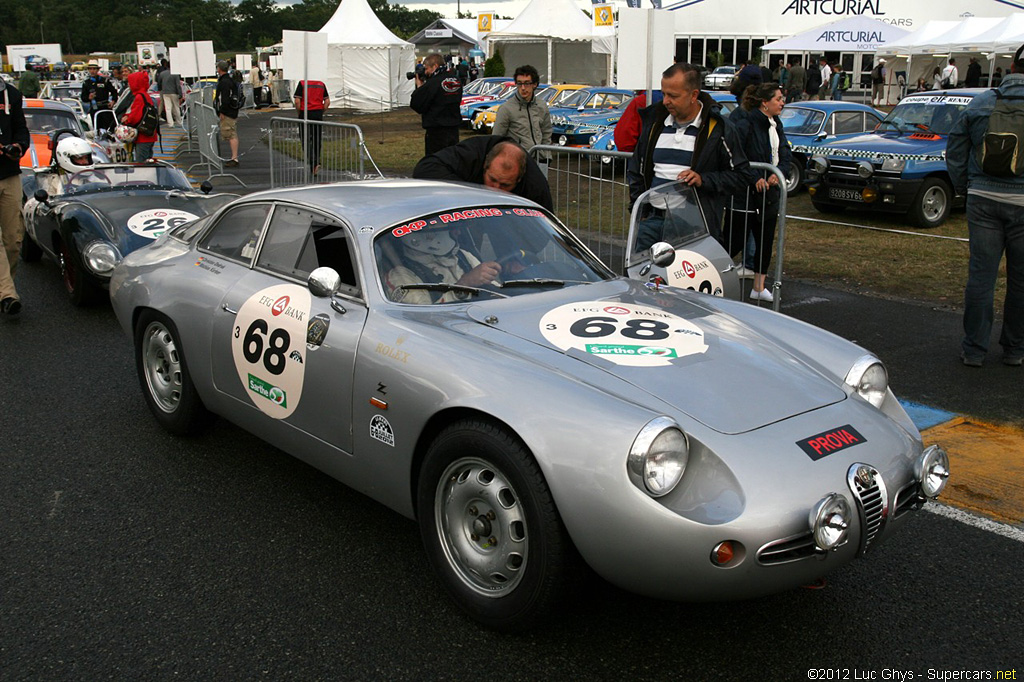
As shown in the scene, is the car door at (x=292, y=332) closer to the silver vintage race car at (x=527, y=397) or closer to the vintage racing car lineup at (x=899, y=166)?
the silver vintage race car at (x=527, y=397)

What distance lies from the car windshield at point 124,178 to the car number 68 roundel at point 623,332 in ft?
20.6

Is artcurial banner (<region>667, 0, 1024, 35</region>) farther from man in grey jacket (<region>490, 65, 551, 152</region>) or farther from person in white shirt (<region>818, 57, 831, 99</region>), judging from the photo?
man in grey jacket (<region>490, 65, 551, 152</region>)

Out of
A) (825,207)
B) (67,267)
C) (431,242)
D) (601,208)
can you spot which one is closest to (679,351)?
(431,242)

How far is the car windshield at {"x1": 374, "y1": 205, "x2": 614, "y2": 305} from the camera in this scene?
3.90 m

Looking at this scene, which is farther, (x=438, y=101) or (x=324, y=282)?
(x=438, y=101)

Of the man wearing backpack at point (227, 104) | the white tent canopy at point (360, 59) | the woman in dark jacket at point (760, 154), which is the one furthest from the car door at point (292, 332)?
the white tent canopy at point (360, 59)

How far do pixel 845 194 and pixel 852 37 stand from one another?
19.9 metres

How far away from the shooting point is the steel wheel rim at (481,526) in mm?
3066

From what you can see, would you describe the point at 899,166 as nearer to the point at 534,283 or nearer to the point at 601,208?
the point at 601,208

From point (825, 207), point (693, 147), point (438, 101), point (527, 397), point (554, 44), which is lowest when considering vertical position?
point (825, 207)

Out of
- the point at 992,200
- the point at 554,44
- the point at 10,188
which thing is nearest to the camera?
the point at 992,200

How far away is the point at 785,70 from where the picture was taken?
28.1 metres

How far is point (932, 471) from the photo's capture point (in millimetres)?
3168

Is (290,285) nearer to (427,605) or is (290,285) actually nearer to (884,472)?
(427,605)
